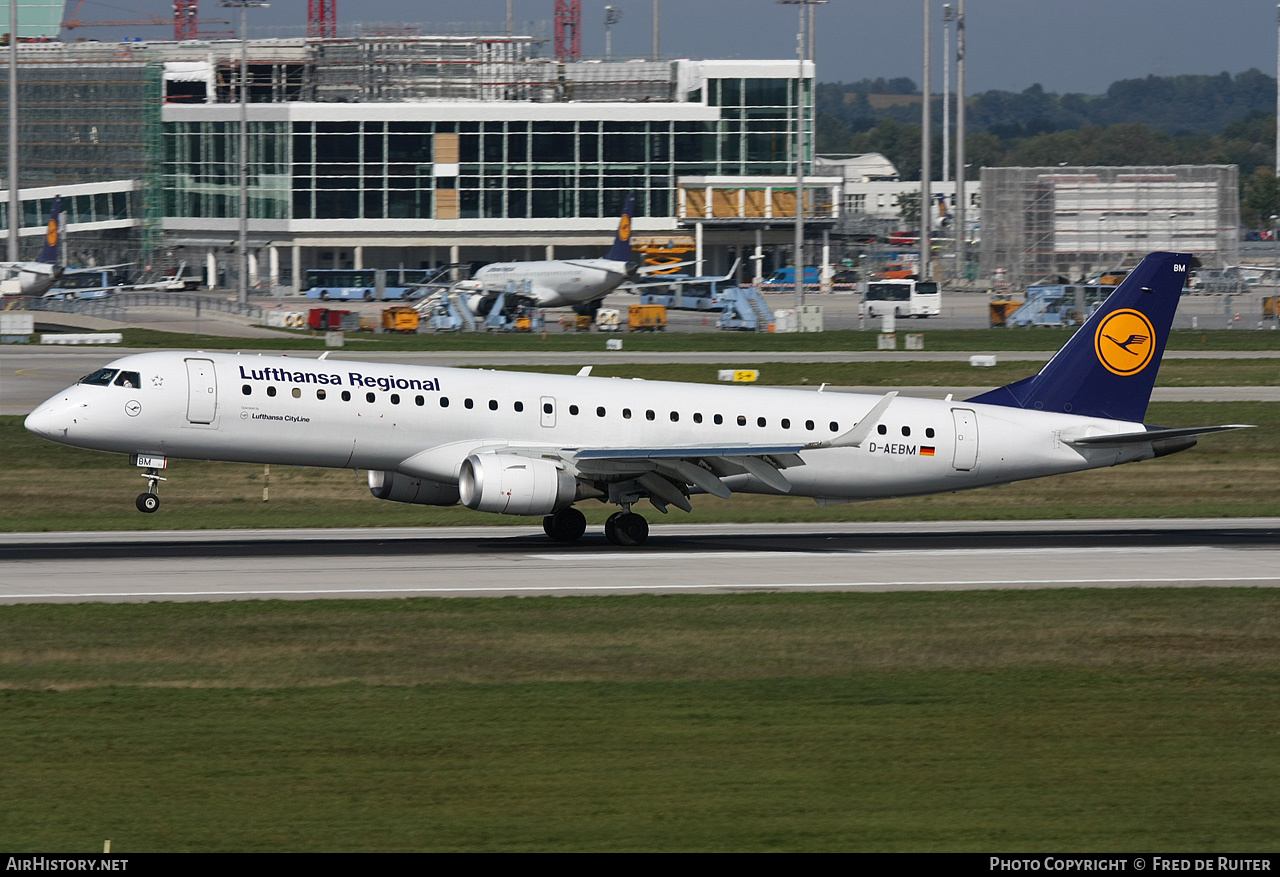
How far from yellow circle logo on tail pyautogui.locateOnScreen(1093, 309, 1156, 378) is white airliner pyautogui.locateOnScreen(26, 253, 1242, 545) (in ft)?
0.12

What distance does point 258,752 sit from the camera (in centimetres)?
1838

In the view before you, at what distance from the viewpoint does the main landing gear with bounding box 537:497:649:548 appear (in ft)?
120

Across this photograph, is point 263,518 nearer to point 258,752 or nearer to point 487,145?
point 258,752

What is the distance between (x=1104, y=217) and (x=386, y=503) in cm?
12102

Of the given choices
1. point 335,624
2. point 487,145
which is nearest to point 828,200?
point 487,145

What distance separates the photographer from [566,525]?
3669 centimetres

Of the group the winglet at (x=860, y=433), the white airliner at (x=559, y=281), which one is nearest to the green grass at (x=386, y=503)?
the winglet at (x=860, y=433)

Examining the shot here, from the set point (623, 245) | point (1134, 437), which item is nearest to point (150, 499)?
point (1134, 437)

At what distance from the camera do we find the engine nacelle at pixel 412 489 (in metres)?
35.4

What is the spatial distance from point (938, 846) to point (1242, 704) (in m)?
8.28

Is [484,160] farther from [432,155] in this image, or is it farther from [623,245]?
[623,245]

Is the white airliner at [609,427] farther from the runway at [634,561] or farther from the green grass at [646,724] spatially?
the green grass at [646,724]

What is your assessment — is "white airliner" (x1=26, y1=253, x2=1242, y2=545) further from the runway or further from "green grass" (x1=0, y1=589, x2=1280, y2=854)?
"green grass" (x1=0, y1=589, x2=1280, y2=854)

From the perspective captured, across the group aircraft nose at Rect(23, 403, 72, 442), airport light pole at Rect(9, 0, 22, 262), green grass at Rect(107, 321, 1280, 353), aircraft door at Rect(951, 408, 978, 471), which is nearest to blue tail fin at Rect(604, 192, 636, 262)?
green grass at Rect(107, 321, 1280, 353)
